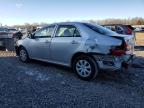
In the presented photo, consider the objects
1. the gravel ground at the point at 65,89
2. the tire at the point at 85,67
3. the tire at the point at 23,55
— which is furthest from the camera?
the tire at the point at 23,55

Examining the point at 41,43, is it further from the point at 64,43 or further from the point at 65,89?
the point at 65,89

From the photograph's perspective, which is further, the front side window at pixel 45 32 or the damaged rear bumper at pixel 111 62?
the front side window at pixel 45 32

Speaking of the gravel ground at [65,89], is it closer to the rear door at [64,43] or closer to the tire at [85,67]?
the tire at [85,67]

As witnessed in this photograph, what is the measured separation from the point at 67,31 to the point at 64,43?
0.40 meters

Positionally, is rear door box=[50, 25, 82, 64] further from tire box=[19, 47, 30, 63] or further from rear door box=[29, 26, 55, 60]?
tire box=[19, 47, 30, 63]

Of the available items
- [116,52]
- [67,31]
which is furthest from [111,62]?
[67,31]

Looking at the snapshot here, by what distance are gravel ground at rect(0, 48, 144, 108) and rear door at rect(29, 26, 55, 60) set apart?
515mm

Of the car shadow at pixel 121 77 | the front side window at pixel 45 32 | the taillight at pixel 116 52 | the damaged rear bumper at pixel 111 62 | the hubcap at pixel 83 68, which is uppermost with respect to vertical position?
the front side window at pixel 45 32

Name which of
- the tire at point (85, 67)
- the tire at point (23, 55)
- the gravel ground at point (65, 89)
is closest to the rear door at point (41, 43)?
the tire at point (23, 55)

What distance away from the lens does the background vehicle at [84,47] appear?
6332 mm

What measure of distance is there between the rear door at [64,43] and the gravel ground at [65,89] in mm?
532

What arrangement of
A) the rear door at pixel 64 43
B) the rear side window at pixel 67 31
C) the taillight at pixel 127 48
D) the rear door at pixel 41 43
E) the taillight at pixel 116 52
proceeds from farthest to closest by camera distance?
the rear door at pixel 41 43 → the rear side window at pixel 67 31 → the rear door at pixel 64 43 → the taillight at pixel 127 48 → the taillight at pixel 116 52

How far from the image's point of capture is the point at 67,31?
744cm

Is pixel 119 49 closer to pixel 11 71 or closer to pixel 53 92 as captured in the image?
pixel 53 92
